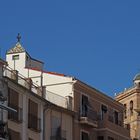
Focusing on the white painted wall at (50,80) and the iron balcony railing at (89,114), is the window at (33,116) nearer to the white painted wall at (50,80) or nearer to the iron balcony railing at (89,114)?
the white painted wall at (50,80)

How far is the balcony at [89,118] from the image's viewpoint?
60.6 m

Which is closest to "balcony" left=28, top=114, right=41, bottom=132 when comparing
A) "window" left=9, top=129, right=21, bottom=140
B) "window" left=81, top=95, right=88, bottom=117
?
"window" left=9, top=129, right=21, bottom=140

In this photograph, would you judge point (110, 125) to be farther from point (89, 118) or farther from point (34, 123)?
point (34, 123)

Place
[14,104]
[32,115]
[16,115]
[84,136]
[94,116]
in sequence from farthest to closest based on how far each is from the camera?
[94,116] → [84,136] → [32,115] → [16,115] → [14,104]

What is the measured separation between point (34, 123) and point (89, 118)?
8.59 metres

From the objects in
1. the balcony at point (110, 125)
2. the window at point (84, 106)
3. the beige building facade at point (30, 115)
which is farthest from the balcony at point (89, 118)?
the beige building facade at point (30, 115)

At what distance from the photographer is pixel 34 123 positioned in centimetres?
5469

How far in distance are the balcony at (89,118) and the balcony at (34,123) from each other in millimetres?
6260

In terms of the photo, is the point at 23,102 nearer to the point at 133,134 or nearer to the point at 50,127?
the point at 50,127

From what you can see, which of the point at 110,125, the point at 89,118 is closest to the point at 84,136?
the point at 89,118

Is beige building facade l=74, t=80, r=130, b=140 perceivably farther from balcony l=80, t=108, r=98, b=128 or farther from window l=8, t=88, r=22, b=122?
window l=8, t=88, r=22, b=122

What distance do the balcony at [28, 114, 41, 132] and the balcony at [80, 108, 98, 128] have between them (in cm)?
626

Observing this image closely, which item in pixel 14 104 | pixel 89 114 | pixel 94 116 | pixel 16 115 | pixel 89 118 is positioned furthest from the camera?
pixel 94 116

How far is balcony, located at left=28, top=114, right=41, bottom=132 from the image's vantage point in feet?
177
